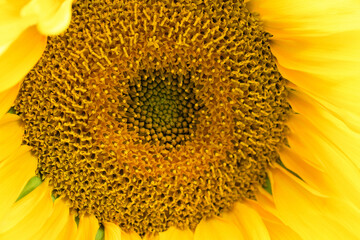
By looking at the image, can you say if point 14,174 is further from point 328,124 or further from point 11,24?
point 328,124

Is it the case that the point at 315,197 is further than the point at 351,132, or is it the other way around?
the point at 315,197

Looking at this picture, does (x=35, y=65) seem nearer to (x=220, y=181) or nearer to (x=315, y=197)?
(x=220, y=181)

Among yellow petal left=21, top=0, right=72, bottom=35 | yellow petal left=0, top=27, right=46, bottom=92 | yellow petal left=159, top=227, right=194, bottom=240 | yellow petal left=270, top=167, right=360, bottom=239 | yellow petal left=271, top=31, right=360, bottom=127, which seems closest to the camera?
yellow petal left=21, top=0, right=72, bottom=35

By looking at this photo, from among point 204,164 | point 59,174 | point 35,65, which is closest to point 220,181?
point 204,164

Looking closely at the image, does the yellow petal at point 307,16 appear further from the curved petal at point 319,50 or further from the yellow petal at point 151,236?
the yellow petal at point 151,236

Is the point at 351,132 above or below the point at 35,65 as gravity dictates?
above

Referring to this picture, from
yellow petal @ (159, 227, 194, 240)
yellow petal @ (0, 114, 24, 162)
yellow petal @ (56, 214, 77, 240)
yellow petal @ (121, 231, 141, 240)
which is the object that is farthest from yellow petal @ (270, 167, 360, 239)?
yellow petal @ (0, 114, 24, 162)

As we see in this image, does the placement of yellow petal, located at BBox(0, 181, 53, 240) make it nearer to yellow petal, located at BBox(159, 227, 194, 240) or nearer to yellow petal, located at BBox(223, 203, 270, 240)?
yellow petal, located at BBox(159, 227, 194, 240)
